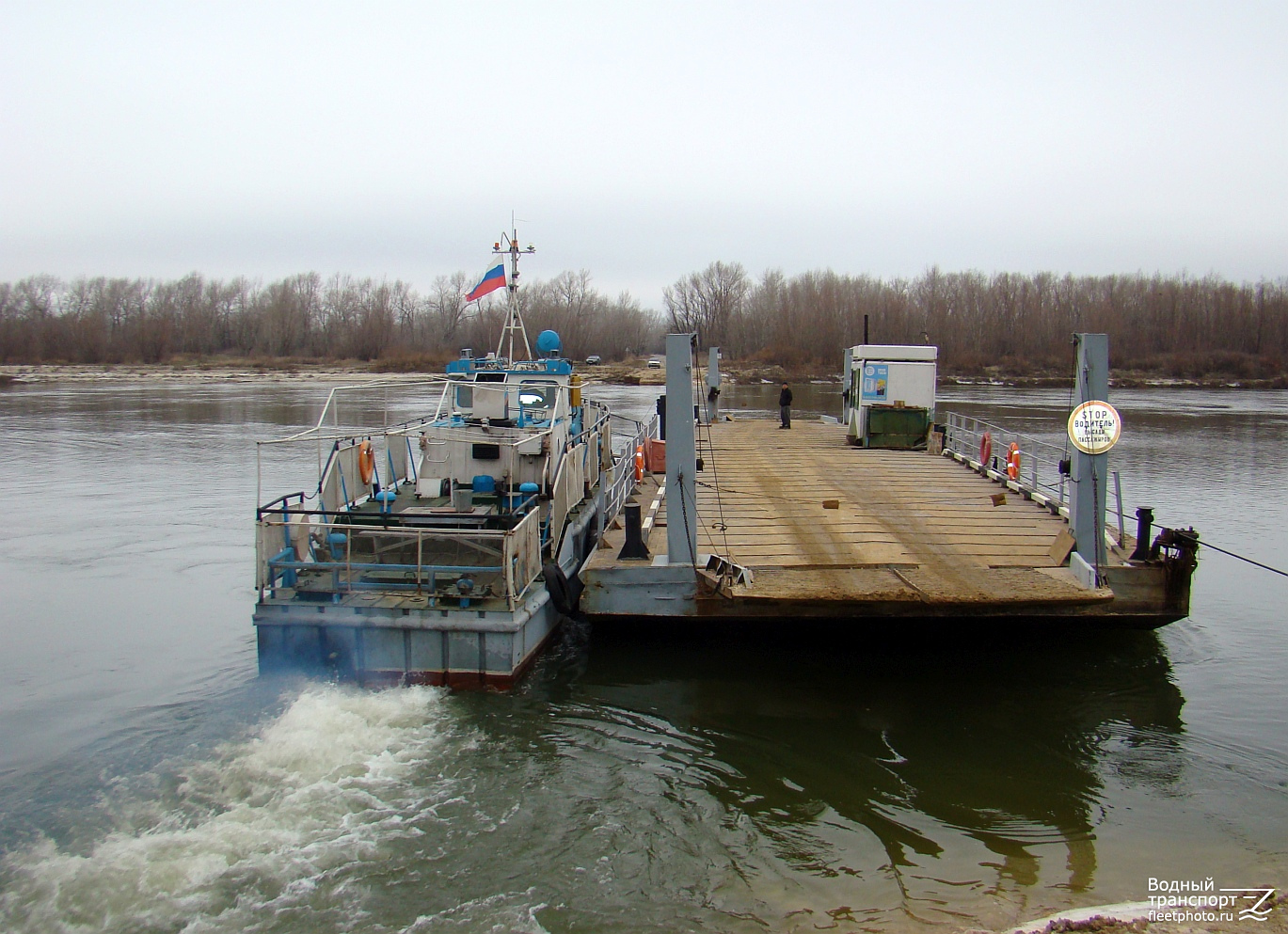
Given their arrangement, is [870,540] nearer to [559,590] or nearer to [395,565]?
[559,590]

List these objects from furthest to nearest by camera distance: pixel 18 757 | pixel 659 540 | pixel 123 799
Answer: pixel 659 540 < pixel 18 757 < pixel 123 799

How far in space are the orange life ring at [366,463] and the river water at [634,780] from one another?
8.83 ft

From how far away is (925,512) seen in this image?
43.0ft

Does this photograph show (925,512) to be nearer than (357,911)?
No

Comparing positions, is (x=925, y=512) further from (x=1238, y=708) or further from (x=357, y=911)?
(x=357, y=911)

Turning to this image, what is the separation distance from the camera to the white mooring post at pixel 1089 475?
9.82 meters

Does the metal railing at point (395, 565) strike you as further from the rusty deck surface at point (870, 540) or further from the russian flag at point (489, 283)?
the russian flag at point (489, 283)

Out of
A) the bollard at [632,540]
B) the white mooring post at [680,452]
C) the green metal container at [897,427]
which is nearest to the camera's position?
the white mooring post at [680,452]

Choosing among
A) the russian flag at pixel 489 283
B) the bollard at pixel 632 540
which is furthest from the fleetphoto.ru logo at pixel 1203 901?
the russian flag at pixel 489 283

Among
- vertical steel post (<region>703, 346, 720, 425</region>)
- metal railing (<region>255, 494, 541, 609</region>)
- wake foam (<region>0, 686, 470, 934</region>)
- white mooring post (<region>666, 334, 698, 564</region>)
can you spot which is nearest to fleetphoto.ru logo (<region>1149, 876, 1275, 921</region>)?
white mooring post (<region>666, 334, 698, 564</region>)

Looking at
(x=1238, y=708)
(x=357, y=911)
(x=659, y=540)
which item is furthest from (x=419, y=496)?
(x=1238, y=708)

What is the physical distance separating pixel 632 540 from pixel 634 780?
9.65 ft

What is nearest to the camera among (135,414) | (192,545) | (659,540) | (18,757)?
(18,757)

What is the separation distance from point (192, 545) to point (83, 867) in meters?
12.0
